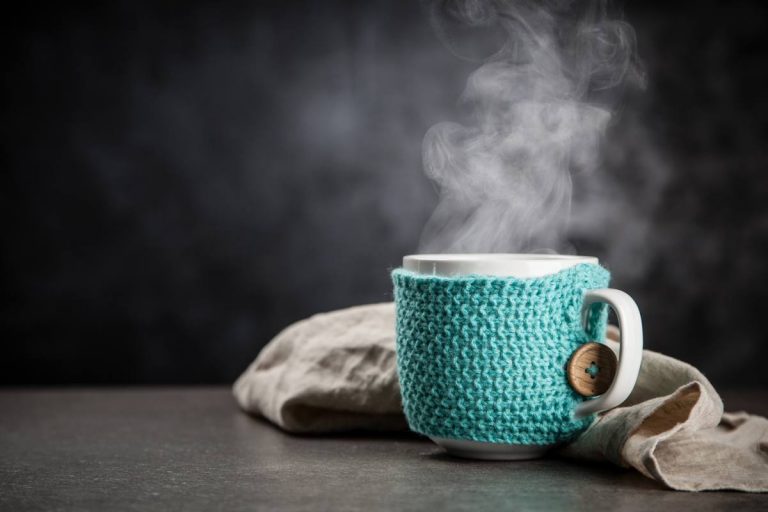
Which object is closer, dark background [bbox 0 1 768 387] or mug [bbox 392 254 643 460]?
mug [bbox 392 254 643 460]

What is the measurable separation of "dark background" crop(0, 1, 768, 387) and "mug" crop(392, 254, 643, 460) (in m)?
0.57

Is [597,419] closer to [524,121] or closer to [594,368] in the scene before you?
[594,368]

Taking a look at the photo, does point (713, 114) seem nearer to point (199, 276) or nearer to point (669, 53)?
point (669, 53)

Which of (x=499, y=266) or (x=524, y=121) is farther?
(x=524, y=121)

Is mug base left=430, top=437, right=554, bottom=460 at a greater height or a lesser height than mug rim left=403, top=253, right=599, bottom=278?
lesser

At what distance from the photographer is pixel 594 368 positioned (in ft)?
2.57

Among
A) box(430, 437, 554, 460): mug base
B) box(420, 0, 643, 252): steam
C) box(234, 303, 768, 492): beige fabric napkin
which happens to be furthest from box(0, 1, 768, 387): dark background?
box(430, 437, 554, 460): mug base

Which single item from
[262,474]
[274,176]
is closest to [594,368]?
[262,474]

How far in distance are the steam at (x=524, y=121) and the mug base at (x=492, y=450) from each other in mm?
271

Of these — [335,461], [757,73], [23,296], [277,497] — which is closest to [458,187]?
[335,461]

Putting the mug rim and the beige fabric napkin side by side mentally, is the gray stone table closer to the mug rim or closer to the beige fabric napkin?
the beige fabric napkin

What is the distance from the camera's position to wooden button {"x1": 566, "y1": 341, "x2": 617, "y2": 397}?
0.78m

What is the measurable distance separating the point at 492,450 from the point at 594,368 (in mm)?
106

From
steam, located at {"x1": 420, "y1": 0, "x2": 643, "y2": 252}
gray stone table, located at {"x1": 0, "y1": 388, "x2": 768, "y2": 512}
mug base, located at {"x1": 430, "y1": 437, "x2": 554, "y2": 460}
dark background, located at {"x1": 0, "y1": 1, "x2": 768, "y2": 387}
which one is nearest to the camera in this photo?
gray stone table, located at {"x1": 0, "y1": 388, "x2": 768, "y2": 512}
